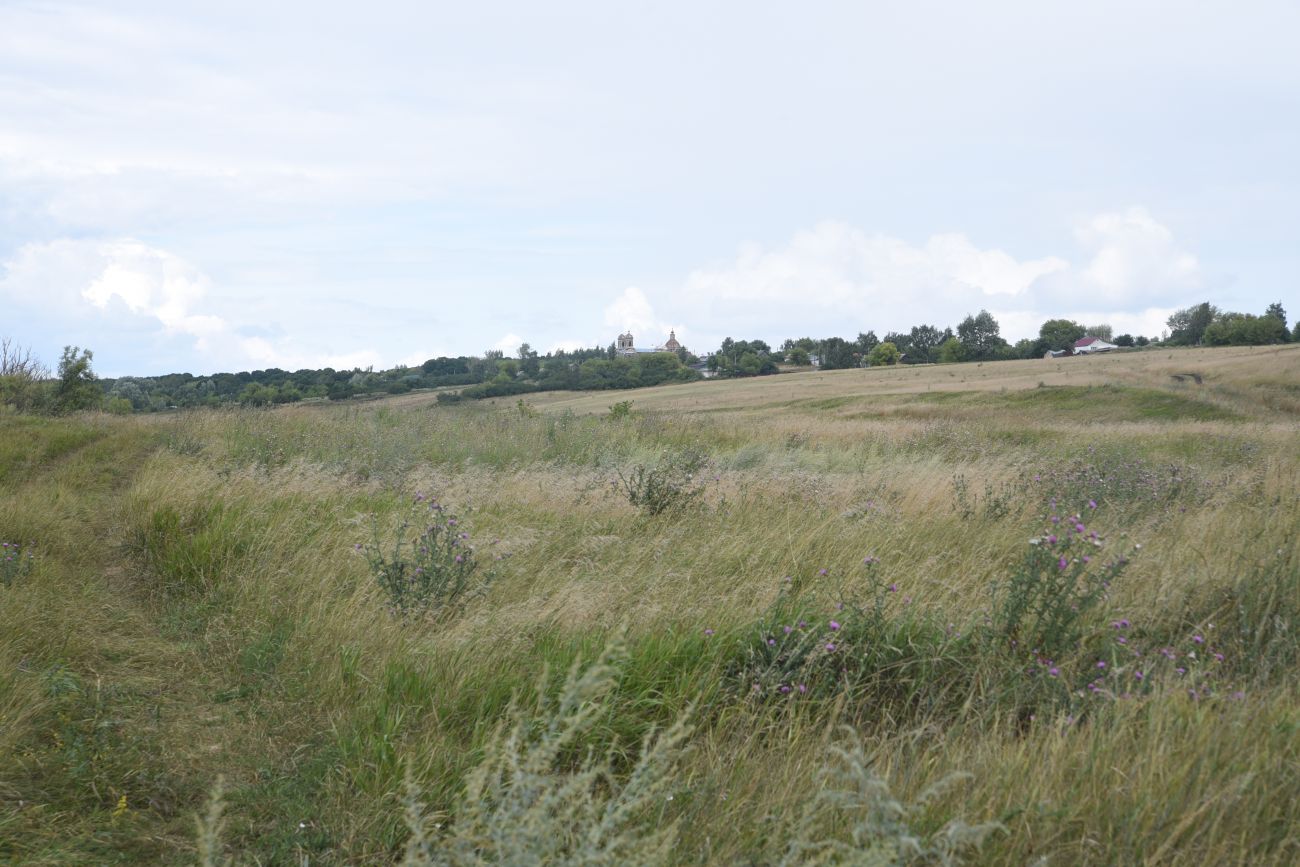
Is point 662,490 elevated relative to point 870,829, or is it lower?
elevated

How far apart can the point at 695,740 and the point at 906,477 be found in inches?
296

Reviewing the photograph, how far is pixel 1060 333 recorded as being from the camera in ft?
425

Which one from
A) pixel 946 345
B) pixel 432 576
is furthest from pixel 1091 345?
pixel 432 576

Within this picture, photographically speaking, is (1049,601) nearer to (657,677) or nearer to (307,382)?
(657,677)

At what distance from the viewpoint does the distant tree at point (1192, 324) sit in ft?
358

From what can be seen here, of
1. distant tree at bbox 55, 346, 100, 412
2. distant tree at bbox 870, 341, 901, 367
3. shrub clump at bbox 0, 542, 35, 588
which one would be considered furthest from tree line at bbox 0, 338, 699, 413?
distant tree at bbox 870, 341, 901, 367

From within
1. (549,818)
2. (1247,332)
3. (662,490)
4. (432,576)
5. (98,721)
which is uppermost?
(1247,332)

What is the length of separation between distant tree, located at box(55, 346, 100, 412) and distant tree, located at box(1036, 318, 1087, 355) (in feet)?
399

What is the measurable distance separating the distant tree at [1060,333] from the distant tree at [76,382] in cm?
12168

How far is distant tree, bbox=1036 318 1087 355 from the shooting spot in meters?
126

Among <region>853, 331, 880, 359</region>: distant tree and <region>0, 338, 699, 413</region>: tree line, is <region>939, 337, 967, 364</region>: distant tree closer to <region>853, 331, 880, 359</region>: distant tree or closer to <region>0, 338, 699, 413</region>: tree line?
<region>853, 331, 880, 359</region>: distant tree

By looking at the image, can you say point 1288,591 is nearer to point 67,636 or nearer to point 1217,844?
point 1217,844

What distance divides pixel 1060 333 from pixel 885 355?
34.9 m

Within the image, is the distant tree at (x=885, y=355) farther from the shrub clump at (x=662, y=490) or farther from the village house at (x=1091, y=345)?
the shrub clump at (x=662, y=490)
